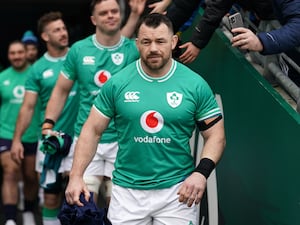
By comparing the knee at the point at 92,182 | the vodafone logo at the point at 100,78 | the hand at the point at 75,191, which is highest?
the vodafone logo at the point at 100,78

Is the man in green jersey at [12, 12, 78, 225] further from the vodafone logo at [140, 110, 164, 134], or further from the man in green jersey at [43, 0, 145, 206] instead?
the vodafone logo at [140, 110, 164, 134]

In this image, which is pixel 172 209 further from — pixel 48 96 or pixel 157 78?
pixel 48 96

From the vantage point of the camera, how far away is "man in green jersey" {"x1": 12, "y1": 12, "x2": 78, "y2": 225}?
8.17 meters

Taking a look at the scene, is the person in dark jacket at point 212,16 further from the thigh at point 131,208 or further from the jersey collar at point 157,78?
the thigh at point 131,208

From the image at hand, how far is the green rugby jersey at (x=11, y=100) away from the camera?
994 cm

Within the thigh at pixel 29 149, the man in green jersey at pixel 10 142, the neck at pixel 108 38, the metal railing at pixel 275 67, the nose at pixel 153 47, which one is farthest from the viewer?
the thigh at pixel 29 149

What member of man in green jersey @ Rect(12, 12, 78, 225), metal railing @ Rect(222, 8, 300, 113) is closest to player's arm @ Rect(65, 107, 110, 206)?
metal railing @ Rect(222, 8, 300, 113)

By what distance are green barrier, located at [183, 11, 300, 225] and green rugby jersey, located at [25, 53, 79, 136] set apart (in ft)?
5.59

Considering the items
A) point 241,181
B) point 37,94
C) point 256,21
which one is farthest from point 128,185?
point 37,94

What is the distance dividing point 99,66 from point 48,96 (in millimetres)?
1744

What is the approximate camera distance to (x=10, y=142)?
9820mm

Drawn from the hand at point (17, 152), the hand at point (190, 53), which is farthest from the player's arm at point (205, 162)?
the hand at point (17, 152)

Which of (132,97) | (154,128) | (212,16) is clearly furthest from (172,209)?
(212,16)

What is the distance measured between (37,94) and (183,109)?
367 centimetres
